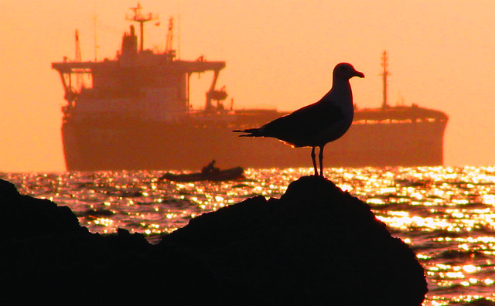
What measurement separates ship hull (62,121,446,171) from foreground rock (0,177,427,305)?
338 ft

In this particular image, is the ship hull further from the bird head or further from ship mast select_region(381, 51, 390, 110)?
the bird head

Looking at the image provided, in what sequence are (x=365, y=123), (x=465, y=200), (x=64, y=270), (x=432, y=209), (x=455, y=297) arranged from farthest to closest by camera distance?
(x=365, y=123)
(x=465, y=200)
(x=432, y=209)
(x=455, y=297)
(x=64, y=270)

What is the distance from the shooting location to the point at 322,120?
29.2 feet

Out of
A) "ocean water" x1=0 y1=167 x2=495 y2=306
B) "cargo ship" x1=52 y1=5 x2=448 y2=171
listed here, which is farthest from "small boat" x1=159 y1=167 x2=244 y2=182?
"cargo ship" x1=52 y1=5 x2=448 y2=171

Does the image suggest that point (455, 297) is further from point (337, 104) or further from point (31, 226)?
point (31, 226)

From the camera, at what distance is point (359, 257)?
8.17 m

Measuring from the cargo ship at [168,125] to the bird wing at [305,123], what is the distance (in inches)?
3838

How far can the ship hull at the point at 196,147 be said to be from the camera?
114812 millimetres

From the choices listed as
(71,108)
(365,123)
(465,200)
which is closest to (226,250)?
(465,200)

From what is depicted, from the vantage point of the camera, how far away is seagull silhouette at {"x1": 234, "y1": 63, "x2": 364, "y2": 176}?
891 centimetres

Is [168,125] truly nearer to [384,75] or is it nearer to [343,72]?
[384,75]

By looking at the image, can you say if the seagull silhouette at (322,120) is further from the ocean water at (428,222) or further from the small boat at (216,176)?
the small boat at (216,176)

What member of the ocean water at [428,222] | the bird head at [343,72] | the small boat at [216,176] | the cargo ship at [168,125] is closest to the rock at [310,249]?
the bird head at [343,72]

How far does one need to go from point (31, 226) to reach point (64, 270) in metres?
1.92
